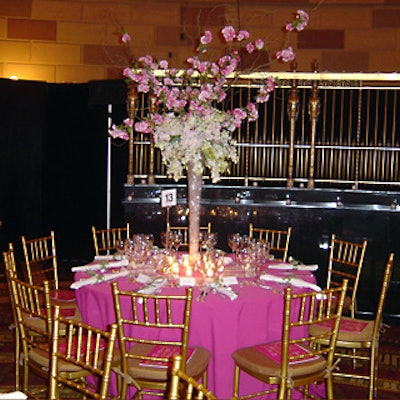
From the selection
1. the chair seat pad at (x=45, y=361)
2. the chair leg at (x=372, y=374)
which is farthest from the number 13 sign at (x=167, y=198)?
the chair leg at (x=372, y=374)

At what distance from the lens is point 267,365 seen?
3.42 m

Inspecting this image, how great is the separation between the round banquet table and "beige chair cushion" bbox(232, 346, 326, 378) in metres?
0.11

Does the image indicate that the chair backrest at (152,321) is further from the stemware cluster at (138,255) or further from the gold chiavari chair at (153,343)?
the stemware cluster at (138,255)

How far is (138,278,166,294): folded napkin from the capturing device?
3.67m

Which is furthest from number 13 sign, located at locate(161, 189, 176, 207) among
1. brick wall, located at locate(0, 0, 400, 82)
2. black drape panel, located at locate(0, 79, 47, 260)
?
brick wall, located at locate(0, 0, 400, 82)

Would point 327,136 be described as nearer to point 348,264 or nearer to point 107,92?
point 107,92

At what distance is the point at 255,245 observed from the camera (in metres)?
4.30

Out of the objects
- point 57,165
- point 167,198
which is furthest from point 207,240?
point 57,165

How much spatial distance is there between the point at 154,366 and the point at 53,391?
799 millimetres

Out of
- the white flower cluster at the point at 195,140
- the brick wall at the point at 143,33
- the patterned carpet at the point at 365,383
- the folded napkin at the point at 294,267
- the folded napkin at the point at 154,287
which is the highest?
the brick wall at the point at 143,33

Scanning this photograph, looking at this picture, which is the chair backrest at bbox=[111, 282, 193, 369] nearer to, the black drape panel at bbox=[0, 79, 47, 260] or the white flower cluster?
the white flower cluster

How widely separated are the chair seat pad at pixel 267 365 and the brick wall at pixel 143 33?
18.8ft

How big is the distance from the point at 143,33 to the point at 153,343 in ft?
20.7

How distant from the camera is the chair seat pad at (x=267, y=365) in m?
3.40
